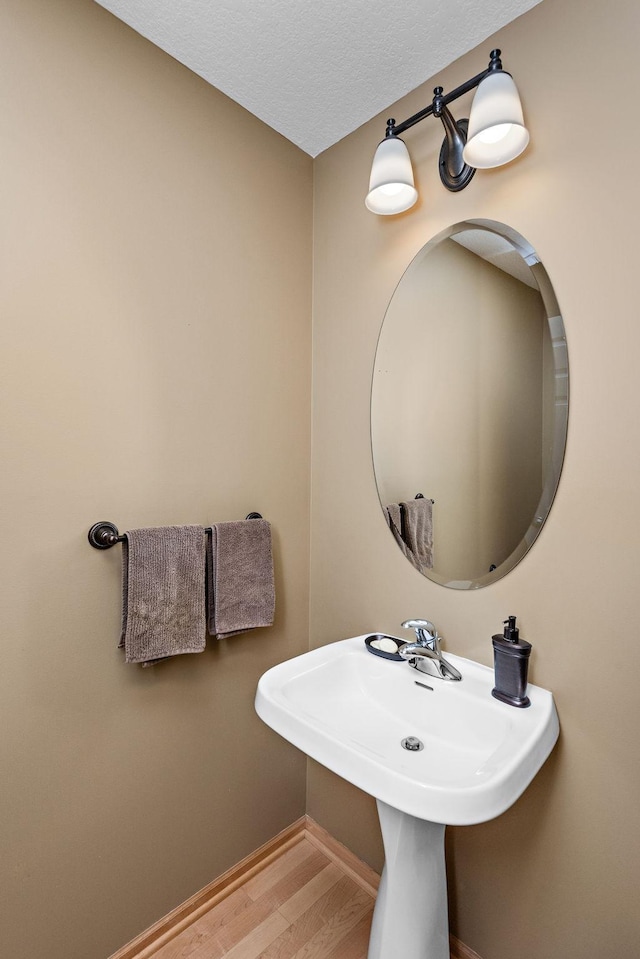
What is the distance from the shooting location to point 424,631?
1315mm

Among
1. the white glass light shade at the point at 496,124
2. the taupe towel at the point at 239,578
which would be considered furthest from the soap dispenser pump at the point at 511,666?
the white glass light shade at the point at 496,124

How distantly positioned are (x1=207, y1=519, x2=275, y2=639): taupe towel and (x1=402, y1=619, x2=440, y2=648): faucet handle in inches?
18.9

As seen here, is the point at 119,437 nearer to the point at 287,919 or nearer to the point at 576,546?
the point at 576,546

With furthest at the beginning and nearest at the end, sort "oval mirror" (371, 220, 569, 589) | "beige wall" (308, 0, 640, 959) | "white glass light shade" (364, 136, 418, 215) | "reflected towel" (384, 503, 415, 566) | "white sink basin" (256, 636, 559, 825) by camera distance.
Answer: "reflected towel" (384, 503, 415, 566), "white glass light shade" (364, 136, 418, 215), "oval mirror" (371, 220, 569, 589), "beige wall" (308, 0, 640, 959), "white sink basin" (256, 636, 559, 825)

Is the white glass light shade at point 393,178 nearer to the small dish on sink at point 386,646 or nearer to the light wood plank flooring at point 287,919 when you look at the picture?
the small dish on sink at point 386,646

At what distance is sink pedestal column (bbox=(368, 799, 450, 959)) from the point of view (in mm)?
1109

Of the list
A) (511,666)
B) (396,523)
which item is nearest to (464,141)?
(396,523)

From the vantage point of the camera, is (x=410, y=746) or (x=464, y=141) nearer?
(x=410, y=746)

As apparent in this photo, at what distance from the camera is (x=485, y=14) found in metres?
1.24

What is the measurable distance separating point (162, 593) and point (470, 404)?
0.98m

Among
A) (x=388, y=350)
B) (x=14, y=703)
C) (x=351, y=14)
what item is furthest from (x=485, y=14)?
(x=14, y=703)

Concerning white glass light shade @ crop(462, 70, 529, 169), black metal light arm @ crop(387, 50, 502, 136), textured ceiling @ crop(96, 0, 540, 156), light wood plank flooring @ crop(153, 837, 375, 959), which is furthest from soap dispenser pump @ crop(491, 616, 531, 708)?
textured ceiling @ crop(96, 0, 540, 156)

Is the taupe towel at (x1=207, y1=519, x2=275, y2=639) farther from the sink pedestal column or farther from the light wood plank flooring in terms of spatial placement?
the light wood plank flooring

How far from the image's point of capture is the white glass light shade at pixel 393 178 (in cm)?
137
